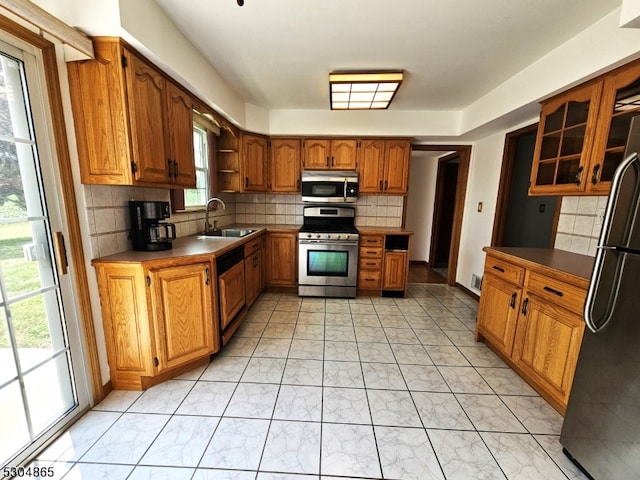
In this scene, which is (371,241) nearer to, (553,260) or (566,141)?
(553,260)

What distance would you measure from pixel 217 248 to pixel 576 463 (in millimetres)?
2470

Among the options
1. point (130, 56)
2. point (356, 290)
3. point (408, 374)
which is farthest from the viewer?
point (356, 290)

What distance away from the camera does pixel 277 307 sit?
3129 millimetres

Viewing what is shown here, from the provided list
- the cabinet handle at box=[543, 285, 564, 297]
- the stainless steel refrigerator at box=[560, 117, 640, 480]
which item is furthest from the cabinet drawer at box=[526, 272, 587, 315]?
the stainless steel refrigerator at box=[560, 117, 640, 480]

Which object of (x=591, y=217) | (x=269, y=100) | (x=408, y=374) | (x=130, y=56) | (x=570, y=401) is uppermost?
(x=269, y=100)

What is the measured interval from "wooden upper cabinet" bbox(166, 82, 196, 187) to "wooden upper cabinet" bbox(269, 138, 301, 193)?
1.44m

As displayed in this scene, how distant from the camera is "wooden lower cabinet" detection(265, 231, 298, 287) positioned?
3457mm

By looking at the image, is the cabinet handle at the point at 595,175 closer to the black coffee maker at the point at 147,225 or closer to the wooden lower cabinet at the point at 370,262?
the wooden lower cabinet at the point at 370,262

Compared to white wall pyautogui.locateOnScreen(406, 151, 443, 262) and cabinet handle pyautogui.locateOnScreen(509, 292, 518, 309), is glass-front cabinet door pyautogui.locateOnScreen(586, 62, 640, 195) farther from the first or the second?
white wall pyautogui.locateOnScreen(406, 151, 443, 262)

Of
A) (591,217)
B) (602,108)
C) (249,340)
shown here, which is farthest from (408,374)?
(602,108)

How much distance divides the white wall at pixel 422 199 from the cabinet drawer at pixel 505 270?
291 cm

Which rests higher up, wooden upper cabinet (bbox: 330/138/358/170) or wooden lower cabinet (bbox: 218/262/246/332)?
wooden upper cabinet (bbox: 330/138/358/170)

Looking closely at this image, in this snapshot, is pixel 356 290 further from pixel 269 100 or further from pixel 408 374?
pixel 269 100

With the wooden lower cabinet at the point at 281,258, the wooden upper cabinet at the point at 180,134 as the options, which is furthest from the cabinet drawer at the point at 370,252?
the wooden upper cabinet at the point at 180,134
